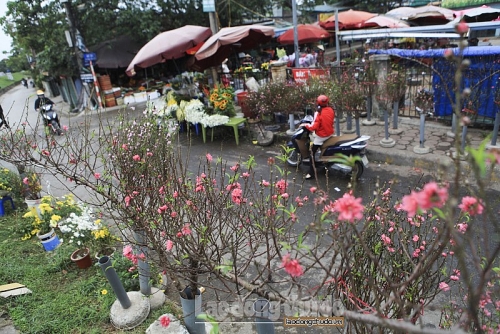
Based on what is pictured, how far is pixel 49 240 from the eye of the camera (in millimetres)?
5008

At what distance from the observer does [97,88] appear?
1591cm

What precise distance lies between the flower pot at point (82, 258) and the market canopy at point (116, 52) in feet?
50.6

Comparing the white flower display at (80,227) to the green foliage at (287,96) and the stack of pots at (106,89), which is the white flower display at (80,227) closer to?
the green foliage at (287,96)

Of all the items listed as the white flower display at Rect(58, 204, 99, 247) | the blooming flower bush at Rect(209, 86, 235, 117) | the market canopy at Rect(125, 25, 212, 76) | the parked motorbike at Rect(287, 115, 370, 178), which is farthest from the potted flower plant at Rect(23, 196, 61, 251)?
the market canopy at Rect(125, 25, 212, 76)

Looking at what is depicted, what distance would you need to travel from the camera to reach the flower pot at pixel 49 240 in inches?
196

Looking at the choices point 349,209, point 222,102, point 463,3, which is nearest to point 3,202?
point 222,102

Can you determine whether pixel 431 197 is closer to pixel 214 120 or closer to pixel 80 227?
pixel 80 227

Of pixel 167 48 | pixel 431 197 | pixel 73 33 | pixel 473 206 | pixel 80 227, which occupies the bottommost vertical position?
pixel 80 227

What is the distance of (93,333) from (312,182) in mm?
4301

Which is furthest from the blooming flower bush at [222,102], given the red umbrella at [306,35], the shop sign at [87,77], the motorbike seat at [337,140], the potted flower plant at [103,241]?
the shop sign at [87,77]

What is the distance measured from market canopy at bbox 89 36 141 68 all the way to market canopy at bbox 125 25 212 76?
849 centimetres

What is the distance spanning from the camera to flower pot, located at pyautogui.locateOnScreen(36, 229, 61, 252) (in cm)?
499

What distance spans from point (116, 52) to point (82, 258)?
54.1 feet

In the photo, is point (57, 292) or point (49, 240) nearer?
point (57, 292)
